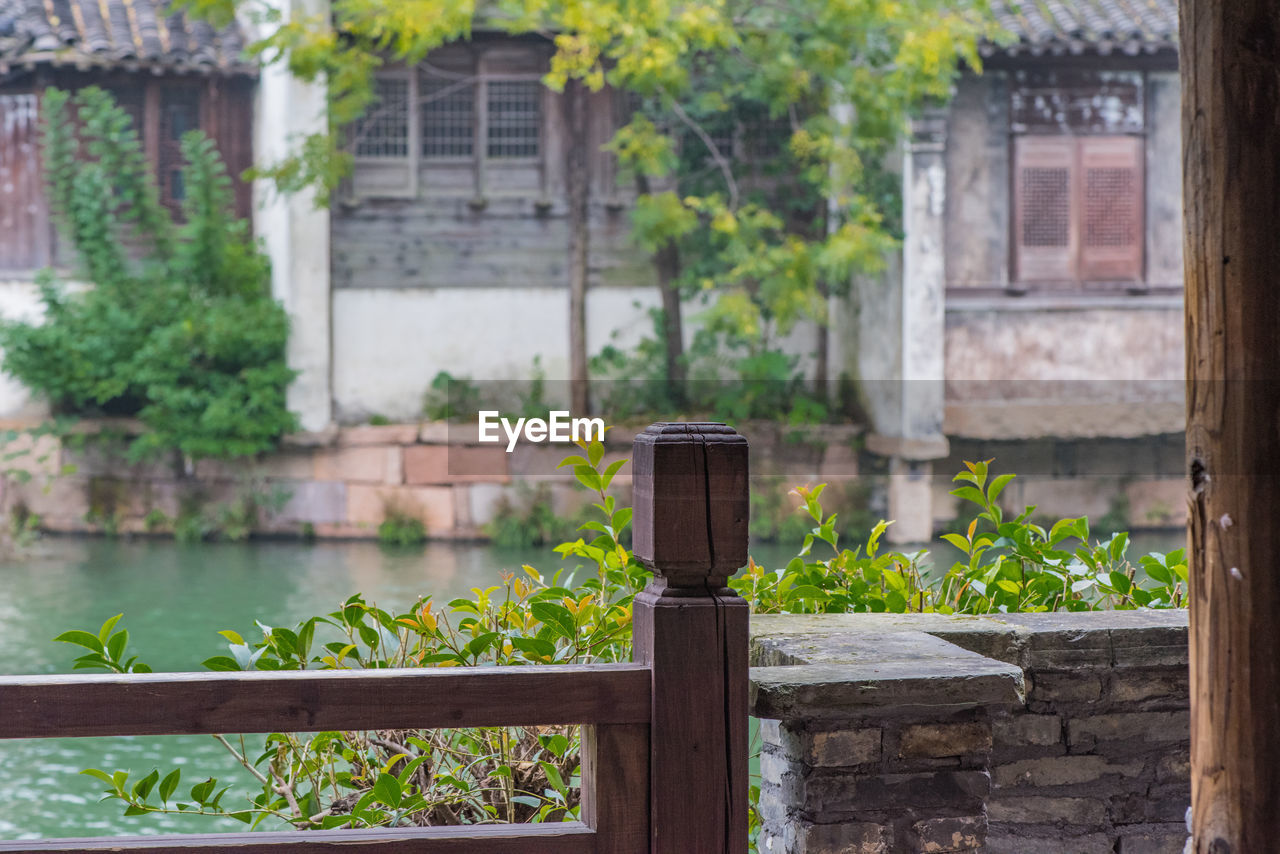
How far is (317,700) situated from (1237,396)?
1.14 meters

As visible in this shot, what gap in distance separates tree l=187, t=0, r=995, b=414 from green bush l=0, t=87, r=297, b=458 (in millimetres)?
944

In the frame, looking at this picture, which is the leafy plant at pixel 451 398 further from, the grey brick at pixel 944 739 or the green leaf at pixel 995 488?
the grey brick at pixel 944 739

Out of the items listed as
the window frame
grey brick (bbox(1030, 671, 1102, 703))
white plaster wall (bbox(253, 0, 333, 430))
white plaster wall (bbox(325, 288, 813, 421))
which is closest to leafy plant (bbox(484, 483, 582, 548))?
white plaster wall (bbox(325, 288, 813, 421))

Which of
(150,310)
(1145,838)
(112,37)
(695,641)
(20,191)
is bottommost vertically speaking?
(1145,838)

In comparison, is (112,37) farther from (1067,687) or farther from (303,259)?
(1067,687)

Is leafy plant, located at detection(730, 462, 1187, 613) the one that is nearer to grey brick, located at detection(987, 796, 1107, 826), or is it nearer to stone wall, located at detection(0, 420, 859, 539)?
grey brick, located at detection(987, 796, 1107, 826)

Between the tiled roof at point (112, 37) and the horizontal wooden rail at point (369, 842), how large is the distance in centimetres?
1007

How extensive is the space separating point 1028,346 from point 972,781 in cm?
973

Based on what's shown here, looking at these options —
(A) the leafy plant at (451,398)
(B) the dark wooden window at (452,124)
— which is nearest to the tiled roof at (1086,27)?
(B) the dark wooden window at (452,124)

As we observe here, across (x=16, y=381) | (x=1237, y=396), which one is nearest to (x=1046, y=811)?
(x=1237, y=396)

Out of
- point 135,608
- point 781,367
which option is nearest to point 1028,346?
point 781,367

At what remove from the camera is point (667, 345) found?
11.5 m

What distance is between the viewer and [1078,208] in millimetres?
11445

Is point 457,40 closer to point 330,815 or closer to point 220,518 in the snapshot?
point 220,518
